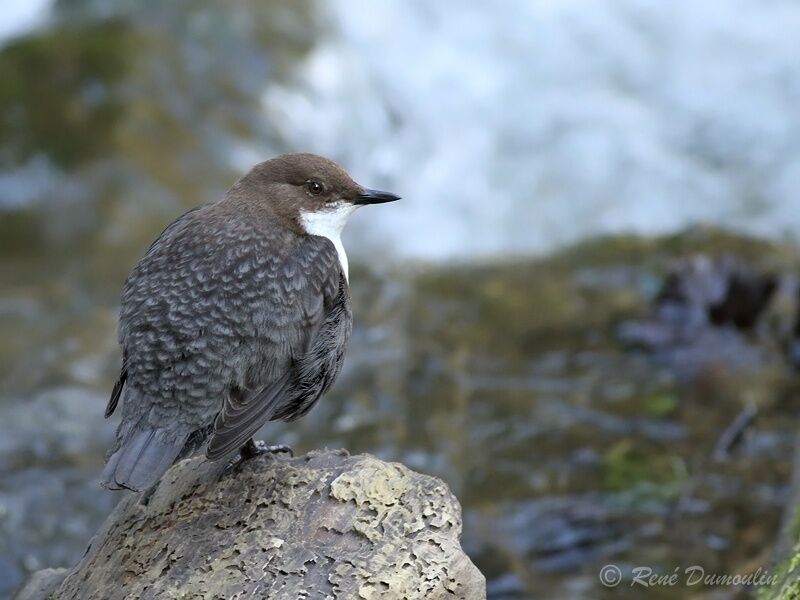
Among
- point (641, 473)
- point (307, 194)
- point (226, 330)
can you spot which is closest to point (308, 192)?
point (307, 194)

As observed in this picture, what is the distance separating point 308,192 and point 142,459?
134cm

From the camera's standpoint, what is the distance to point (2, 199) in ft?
26.6

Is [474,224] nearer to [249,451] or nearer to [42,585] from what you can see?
[249,451]

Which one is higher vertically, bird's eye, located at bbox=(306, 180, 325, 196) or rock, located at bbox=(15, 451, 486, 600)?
bird's eye, located at bbox=(306, 180, 325, 196)

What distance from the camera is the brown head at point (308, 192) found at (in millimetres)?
3832

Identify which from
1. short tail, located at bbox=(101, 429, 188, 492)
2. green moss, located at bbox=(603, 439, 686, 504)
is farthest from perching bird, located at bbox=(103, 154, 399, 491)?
green moss, located at bbox=(603, 439, 686, 504)

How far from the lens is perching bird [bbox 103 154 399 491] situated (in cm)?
313

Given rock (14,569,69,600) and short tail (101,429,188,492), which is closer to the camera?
short tail (101,429,188,492)

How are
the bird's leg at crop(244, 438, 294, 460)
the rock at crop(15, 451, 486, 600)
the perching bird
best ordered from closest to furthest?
1. the rock at crop(15, 451, 486, 600)
2. the perching bird
3. the bird's leg at crop(244, 438, 294, 460)

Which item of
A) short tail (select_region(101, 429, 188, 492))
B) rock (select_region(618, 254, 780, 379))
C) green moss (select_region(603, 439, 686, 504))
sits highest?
short tail (select_region(101, 429, 188, 492))

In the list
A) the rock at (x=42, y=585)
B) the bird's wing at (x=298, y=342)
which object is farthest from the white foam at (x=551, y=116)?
the rock at (x=42, y=585)

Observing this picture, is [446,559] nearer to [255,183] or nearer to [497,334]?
[255,183]

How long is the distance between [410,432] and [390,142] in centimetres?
386

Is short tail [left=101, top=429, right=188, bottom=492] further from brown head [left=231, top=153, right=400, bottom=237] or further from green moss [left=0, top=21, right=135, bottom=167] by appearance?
green moss [left=0, top=21, right=135, bottom=167]
